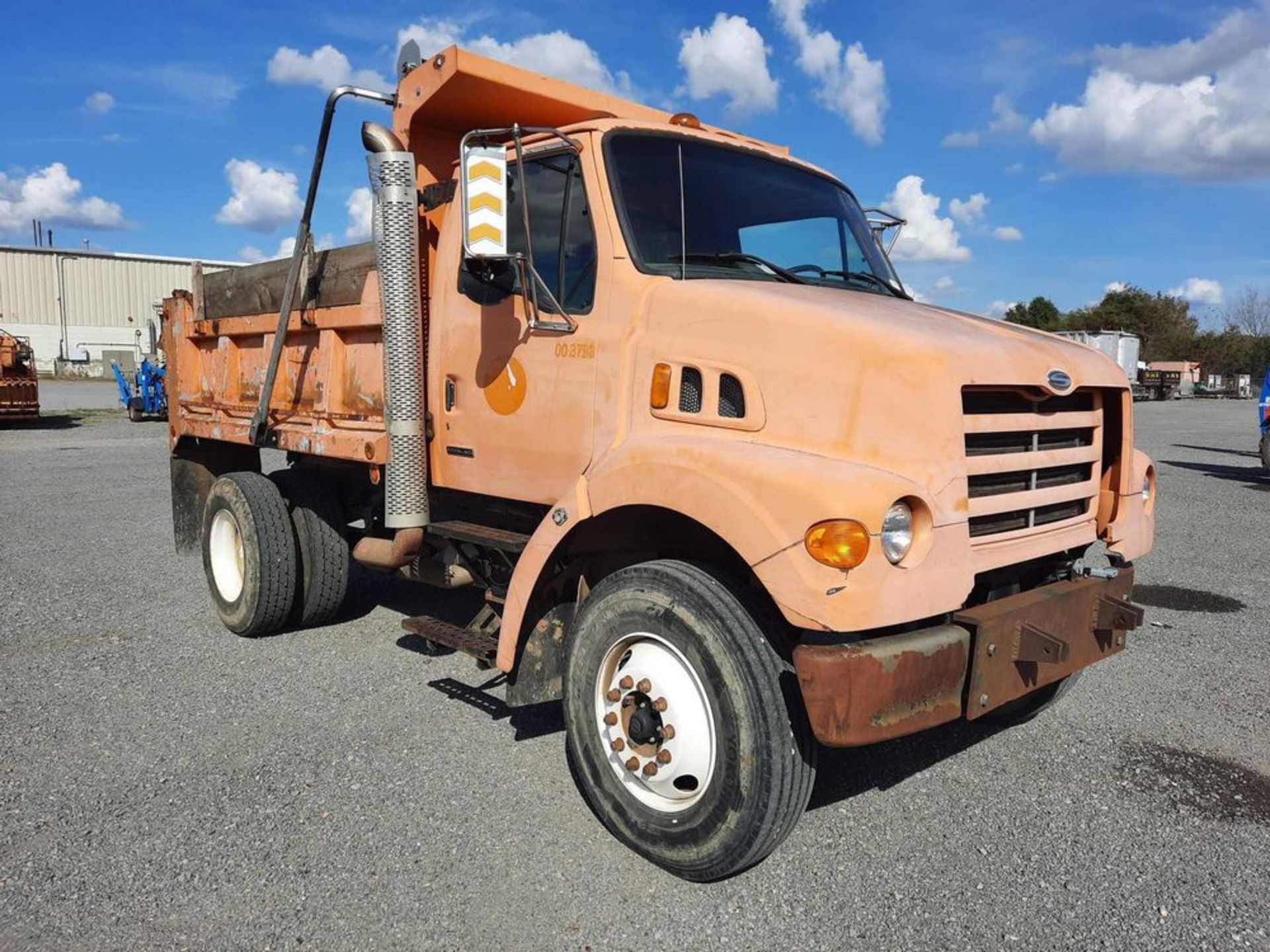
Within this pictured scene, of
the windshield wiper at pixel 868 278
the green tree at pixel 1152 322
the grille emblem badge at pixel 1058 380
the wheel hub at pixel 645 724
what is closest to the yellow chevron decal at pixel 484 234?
the windshield wiper at pixel 868 278

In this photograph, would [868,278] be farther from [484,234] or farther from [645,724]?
[645,724]

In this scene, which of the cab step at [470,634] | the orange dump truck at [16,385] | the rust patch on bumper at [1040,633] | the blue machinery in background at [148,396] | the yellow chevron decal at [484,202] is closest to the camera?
the rust patch on bumper at [1040,633]

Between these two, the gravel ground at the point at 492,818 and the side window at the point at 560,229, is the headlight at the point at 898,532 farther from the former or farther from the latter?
the side window at the point at 560,229

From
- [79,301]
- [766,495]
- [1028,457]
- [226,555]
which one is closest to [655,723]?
[766,495]

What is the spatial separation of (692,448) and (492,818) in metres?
1.67

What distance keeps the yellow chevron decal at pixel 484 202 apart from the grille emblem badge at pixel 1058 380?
212 cm

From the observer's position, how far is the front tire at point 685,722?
2.96m

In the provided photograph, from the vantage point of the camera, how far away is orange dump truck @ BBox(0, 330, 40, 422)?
21.5 metres

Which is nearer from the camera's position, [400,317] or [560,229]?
[560,229]

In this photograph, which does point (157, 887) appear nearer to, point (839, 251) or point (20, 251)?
point (839, 251)

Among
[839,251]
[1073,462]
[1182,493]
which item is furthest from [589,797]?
[1182,493]

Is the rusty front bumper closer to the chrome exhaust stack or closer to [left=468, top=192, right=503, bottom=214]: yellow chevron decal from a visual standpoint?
[left=468, top=192, right=503, bottom=214]: yellow chevron decal

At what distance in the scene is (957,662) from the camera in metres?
3.00

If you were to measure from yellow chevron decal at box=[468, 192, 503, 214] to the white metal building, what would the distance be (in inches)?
2306
